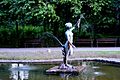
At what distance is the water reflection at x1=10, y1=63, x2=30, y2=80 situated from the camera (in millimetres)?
13164

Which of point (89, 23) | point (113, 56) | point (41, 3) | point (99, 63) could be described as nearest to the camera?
point (99, 63)

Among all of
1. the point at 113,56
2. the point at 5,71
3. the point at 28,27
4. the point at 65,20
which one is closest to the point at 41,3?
the point at 65,20

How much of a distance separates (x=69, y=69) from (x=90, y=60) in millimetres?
3930

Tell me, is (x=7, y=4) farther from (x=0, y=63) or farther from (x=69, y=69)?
(x=69, y=69)

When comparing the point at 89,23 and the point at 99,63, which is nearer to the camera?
the point at 99,63

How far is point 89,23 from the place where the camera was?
31.8 meters

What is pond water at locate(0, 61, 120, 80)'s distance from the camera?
1305cm

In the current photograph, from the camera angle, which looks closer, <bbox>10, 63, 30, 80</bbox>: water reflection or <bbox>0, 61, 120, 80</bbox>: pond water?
<bbox>0, 61, 120, 80</bbox>: pond water

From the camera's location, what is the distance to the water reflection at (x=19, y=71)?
13.2 m

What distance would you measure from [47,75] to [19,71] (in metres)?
1.62

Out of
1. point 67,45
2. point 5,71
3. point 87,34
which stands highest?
point 67,45

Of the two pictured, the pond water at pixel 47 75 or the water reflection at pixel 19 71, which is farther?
the water reflection at pixel 19 71

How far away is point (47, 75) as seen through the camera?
13.8 m

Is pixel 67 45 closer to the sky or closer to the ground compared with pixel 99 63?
closer to the sky
